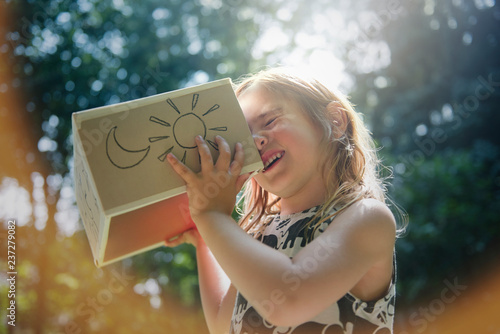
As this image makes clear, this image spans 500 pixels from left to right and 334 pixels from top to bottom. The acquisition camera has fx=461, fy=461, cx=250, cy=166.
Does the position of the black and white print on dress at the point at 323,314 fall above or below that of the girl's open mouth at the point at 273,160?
below

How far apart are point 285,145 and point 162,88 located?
13.3 ft

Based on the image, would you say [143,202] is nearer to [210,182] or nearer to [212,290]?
[210,182]

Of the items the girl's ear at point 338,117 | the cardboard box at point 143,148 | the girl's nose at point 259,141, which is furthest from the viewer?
the girl's ear at point 338,117

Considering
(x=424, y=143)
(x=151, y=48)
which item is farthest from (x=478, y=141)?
(x=151, y=48)

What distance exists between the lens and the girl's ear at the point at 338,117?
4.08 feet

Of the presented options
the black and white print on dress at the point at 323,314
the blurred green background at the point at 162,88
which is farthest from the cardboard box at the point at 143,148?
the blurred green background at the point at 162,88

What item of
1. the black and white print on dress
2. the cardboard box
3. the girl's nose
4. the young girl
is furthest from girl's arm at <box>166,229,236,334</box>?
the girl's nose

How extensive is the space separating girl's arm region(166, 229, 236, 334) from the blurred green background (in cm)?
321

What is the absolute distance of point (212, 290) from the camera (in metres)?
1.34

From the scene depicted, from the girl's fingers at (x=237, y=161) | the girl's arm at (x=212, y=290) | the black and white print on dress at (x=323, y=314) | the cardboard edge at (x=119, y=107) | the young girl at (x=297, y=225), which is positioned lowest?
the girl's arm at (x=212, y=290)

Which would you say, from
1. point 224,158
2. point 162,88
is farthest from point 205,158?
point 162,88

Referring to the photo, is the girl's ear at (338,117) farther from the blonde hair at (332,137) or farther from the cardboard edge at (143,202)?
the cardboard edge at (143,202)

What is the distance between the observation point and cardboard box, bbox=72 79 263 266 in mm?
951

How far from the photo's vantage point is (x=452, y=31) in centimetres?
502
